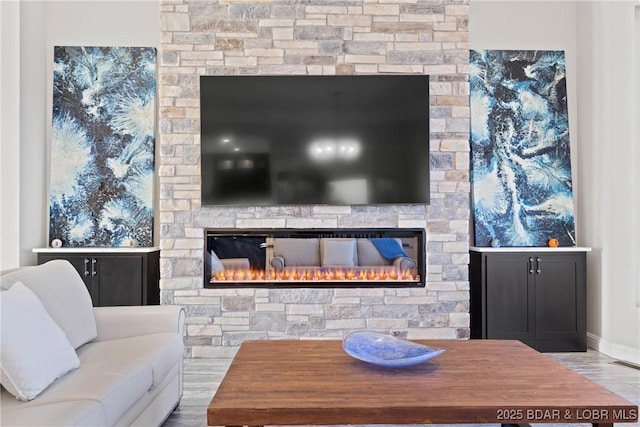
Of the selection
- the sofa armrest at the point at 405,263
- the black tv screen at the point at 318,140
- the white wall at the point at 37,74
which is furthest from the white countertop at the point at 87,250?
the sofa armrest at the point at 405,263

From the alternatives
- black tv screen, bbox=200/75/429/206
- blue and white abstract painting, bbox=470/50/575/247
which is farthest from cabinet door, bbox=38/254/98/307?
blue and white abstract painting, bbox=470/50/575/247

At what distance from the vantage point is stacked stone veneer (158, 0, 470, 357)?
12.9 feet

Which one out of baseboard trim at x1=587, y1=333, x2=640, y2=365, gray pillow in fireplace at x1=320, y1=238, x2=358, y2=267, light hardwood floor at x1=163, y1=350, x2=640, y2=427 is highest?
gray pillow in fireplace at x1=320, y1=238, x2=358, y2=267

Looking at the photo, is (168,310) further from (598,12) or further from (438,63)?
(598,12)

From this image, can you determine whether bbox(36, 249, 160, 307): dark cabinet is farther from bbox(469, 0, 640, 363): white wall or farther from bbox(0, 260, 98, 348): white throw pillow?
bbox(469, 0, 640, 363): white wall

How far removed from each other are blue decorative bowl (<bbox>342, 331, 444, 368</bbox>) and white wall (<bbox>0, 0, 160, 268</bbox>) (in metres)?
3.20

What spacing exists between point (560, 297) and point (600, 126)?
1458mm

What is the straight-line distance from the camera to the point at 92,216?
4.36 meters

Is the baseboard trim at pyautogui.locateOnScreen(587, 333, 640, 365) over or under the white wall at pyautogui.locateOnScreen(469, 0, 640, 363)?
under

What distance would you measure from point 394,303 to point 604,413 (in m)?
2.36

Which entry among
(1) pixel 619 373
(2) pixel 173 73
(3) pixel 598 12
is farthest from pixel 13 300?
(3) pixel 598 12

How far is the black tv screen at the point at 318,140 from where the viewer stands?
3.96m

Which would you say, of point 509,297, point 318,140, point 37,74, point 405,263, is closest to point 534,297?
point 509,297

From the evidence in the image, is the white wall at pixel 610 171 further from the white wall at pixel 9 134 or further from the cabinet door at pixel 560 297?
the white wall at pixel 9 134
